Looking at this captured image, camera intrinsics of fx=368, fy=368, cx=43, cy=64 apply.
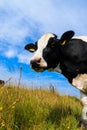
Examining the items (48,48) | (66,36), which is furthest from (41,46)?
(66,36)

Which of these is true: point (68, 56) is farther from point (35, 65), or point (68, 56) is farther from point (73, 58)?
point (35, 65)

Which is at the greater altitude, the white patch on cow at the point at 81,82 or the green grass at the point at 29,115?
the white patch on cow at the point at 81,82

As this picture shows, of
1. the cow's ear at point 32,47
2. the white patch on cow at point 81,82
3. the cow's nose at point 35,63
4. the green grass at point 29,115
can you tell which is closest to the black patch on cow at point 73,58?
the white patch on cow at point 81,82

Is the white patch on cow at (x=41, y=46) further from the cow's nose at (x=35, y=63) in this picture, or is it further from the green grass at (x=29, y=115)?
the green grass at (x=29, y=115)

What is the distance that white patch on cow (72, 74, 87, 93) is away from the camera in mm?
9492

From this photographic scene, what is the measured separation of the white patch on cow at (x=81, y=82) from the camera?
374 inches

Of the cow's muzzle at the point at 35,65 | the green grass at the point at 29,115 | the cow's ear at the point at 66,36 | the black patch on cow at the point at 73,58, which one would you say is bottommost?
the green grass at the point at 29,115

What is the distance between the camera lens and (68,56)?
969cm

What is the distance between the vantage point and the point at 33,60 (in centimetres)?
836

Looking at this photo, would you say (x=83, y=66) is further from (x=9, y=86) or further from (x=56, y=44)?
(x=9, y=86)

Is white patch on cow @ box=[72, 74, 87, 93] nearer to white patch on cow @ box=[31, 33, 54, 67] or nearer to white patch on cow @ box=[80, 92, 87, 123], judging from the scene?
white patch on cow @ box=[80, 92, 87, 123]

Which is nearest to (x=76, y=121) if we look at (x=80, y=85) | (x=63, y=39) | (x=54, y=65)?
(x=80, y=85)

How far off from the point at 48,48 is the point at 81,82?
48.7 inches

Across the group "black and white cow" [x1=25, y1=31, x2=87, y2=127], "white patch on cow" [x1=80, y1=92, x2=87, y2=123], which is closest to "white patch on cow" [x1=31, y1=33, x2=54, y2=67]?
"black and white cow" [x1=25, y1=31, x2=87, y2=127]
